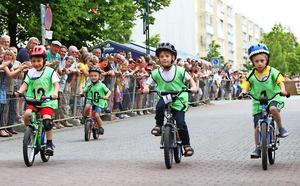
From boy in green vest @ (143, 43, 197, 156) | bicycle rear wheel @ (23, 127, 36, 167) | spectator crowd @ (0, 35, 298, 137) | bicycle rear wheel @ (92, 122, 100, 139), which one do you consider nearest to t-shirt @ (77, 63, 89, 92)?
spectator crowd @ (0, 35, 298, 137)

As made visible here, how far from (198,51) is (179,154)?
87.2 metres

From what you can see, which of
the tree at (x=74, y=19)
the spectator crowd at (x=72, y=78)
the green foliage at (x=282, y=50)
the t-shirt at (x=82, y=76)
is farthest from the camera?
the green foliage at (x=282, y=50)

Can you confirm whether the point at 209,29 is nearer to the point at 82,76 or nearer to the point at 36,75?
the point at 82,76

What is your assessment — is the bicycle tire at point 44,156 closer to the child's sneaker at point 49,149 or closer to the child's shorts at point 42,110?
the child's sneaker at point 49,149

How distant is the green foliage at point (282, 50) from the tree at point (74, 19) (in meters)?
57.9

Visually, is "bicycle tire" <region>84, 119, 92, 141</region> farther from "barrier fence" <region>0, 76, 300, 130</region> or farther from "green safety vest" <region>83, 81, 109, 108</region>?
"barrier fence" <region>0, 76, 300, 130</region>

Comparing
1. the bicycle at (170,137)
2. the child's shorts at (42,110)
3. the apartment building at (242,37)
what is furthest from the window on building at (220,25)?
the bicycle at (170,137)

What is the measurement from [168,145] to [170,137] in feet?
0.67

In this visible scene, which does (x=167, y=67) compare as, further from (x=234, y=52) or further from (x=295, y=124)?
(x=234, y=52)

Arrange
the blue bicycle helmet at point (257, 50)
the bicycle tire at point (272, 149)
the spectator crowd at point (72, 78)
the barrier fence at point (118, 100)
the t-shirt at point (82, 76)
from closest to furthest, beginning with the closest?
the bicycle tire at point (272, 149), the blue bicycle helmet at point (257, 50), the spectator crowd at point (72, 78), the barrier fence at point (118, 100), the t-shirt at point (82, 76)

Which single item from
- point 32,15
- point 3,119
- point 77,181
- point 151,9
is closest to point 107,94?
point 3,119

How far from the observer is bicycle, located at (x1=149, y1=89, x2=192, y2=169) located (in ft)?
31.1

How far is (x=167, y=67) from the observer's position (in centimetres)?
1015

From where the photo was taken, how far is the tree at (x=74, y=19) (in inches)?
1369
